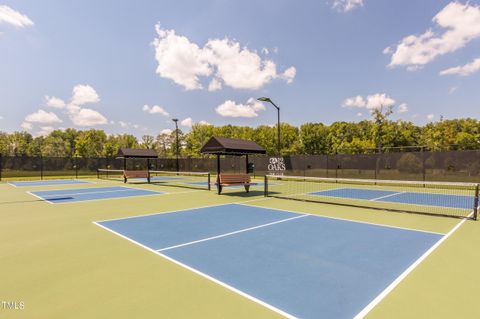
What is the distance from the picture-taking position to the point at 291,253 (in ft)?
19.8

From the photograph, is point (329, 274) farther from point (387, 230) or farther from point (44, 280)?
point (44, 280)

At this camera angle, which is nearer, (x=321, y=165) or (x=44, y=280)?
(x=44, y=280)

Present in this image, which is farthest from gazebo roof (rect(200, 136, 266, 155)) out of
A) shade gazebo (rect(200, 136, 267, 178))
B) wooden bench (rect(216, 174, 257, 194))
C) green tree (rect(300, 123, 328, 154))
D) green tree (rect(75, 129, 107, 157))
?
green tree (rect(300, 123, 328, 154))

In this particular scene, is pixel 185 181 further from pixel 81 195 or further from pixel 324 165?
pixel 324 165

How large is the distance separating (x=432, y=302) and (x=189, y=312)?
3530 millimetres

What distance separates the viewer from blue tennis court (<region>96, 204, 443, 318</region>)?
419cm

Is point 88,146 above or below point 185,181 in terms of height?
above

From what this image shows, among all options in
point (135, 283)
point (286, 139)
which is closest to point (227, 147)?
point (135, 283)

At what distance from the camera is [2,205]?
1305 centimetres

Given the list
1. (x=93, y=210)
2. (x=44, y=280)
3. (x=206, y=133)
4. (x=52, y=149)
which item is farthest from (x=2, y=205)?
(x=52, y=149)

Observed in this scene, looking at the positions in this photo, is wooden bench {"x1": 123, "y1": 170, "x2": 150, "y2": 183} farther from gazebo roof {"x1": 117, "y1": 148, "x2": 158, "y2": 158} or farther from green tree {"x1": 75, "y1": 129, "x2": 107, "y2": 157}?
green tree {"x1": 75, "y1": 129, "x2": 107, "y2": 157}

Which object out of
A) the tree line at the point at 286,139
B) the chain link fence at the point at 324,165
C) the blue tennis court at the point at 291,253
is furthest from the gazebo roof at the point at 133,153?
the tree line at the point at 286,139

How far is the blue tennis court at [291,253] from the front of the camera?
419 cm

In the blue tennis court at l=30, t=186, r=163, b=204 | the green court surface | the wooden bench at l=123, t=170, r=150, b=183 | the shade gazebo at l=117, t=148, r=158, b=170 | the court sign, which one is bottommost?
the green court surface
